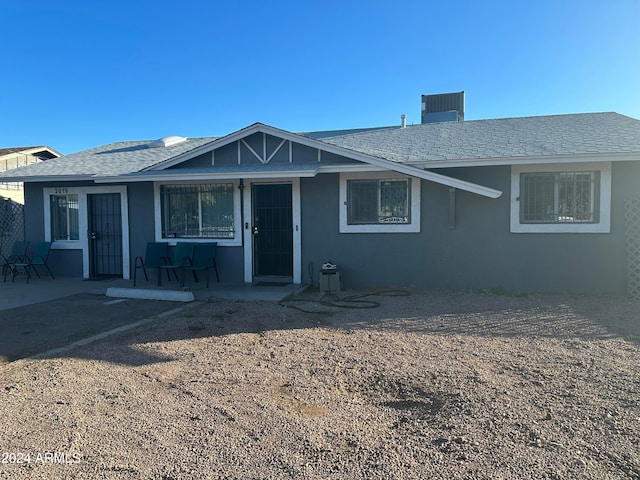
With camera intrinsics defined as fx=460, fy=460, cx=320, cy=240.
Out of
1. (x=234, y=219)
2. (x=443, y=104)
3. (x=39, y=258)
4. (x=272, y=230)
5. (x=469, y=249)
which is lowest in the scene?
(x=39, y=258)

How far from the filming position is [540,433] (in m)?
3.18

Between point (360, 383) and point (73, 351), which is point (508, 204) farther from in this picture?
point (73, 351)

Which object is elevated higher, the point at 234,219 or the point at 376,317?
the point at 234,219

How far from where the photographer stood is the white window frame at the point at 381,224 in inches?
357

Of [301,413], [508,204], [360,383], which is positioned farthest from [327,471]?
[508,204]

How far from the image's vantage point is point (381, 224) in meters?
9.29

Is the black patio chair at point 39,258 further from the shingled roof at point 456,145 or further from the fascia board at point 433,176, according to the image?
the fascia board at point 433,176

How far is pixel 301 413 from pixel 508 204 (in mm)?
6662

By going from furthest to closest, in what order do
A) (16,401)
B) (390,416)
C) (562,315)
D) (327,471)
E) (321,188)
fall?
1. (321,188)
2. (562,315)
3. (16,401)
4. (390,416)
5. (327,471)

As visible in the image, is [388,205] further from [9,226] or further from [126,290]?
[9,226]

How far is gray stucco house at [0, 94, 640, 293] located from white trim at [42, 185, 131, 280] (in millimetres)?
34

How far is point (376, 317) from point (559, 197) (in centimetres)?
453

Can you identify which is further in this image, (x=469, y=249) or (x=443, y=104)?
(x=443, y=104)

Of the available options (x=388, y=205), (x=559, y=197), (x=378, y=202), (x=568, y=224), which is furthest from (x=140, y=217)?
(x=568, y=224)
